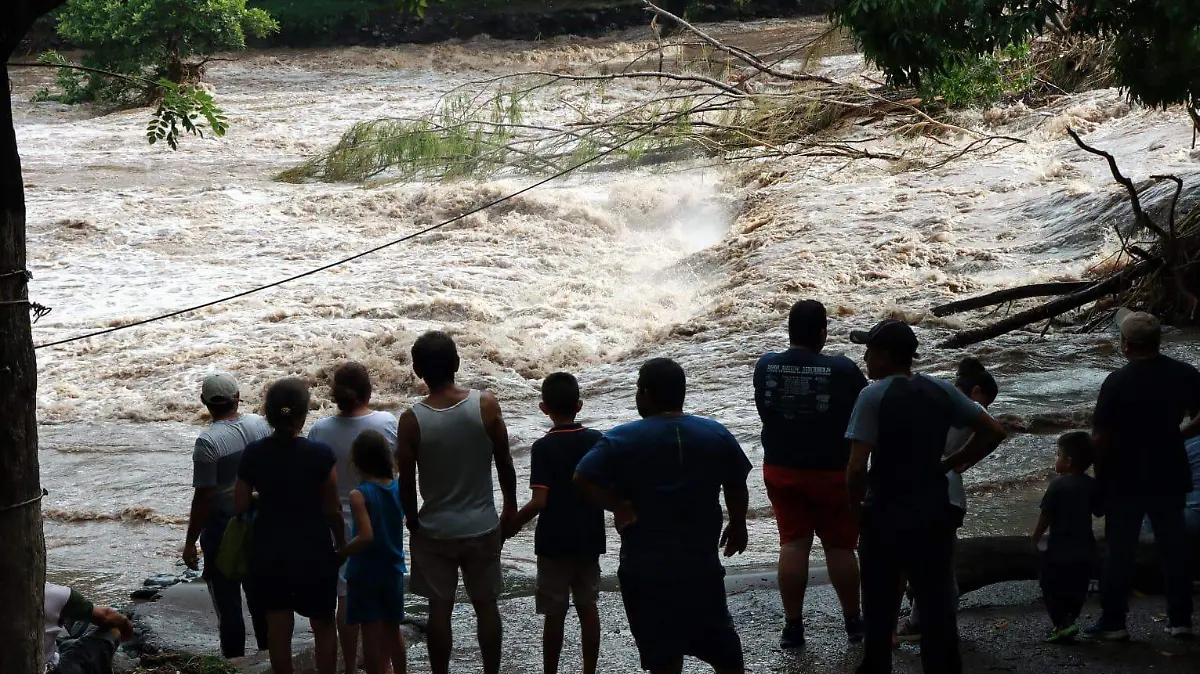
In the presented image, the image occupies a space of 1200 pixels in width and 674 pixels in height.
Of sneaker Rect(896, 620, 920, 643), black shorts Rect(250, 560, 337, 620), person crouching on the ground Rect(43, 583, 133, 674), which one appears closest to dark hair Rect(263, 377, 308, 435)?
black shorts Rect(250, 560, 337, 620)

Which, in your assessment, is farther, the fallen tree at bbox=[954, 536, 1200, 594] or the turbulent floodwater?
the turbulent floodwater

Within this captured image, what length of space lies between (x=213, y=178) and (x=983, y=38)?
49.3 feet

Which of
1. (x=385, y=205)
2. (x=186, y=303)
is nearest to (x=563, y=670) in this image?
(x=186, y=303)

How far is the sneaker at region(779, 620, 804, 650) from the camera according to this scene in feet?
16.0

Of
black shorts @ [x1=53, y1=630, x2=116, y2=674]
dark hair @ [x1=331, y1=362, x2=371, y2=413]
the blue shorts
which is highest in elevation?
dark hair @ [x1=331, y1=362, x2=371, y2=413]

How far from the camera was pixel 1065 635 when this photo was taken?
4.72 metres

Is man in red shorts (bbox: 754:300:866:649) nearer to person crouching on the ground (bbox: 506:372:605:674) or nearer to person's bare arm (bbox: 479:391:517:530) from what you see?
person crouching on the ground (bbox: 506:372:605:674)

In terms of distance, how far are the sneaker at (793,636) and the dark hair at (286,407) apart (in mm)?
2024

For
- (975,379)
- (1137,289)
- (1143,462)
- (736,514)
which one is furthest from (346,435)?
(1137,289)

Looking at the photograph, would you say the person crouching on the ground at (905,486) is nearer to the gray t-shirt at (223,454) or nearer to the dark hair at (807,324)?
the dark hair at (807,324)

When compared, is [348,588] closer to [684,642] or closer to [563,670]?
[563,670]

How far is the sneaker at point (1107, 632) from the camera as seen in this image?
15.4ft

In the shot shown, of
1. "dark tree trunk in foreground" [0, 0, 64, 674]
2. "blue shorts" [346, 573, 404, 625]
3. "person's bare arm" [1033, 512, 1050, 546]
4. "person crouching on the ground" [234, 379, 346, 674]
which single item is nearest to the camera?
"dark tree trunk in foreground" [0, 0, 64, 674]

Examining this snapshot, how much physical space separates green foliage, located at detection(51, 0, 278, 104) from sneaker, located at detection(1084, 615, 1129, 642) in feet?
65.9
